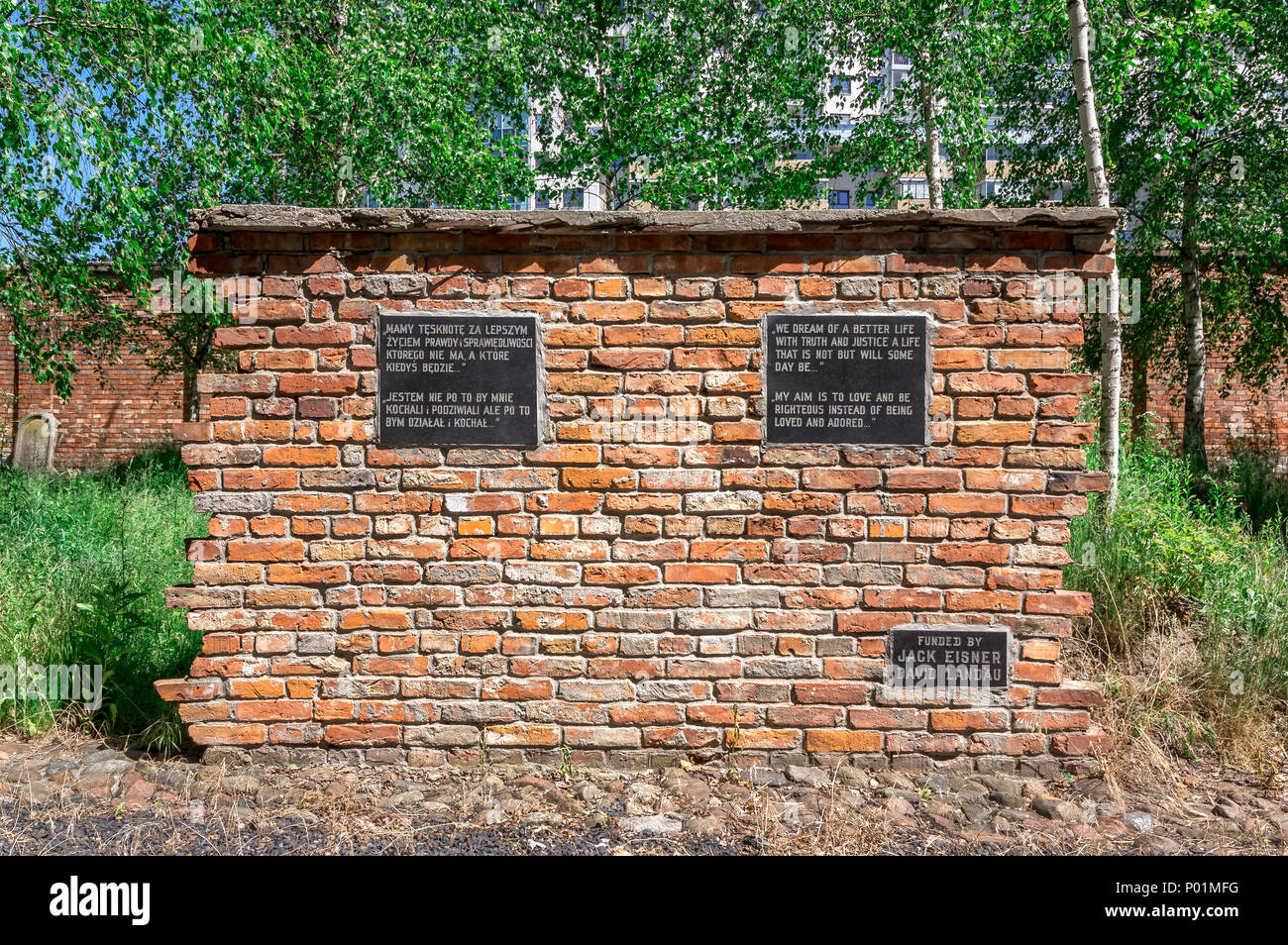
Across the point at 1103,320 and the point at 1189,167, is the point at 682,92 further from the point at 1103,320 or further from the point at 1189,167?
the point at 1103,320

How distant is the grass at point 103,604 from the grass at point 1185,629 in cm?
476

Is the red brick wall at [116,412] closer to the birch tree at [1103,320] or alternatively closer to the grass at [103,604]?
the grass at [103,604]

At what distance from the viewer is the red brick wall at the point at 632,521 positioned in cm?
306

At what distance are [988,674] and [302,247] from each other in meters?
3.49

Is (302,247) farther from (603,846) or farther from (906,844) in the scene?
(906,844)

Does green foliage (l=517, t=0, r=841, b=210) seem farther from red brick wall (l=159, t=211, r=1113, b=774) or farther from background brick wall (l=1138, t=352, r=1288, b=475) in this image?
red brick wall (l=159, t=211, r=1113, b=774)

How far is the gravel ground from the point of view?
8.57ft

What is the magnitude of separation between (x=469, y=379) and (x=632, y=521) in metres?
0.93

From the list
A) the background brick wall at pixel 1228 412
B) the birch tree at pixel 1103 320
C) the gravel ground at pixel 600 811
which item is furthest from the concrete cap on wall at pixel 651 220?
the background brick wall at pixel 1228 412

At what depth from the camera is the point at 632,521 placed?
3.10 m

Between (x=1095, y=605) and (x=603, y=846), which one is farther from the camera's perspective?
(x=1095, y=605)

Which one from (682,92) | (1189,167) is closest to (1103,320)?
(1189,167)

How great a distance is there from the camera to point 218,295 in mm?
3064

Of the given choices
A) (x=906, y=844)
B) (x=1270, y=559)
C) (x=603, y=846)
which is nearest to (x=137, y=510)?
(x=603, y=846)
